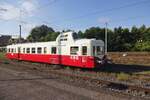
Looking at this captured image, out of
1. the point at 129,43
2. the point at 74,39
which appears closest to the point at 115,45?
the point at 129,43

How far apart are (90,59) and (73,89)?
317 inches

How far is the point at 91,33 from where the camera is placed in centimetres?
8638

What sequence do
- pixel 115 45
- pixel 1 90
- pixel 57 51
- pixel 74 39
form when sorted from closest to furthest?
pixel 1 90, pixel 74 39, pixel 57 51, pixel 115 45

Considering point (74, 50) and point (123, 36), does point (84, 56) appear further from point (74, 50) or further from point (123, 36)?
point (123, 36)

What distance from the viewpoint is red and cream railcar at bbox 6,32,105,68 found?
66.6ft

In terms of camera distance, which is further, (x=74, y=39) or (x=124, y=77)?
(x=74, y=39)

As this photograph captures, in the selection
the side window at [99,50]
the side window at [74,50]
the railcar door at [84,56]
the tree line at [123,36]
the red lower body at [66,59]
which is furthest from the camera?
the tree line at [123,36]

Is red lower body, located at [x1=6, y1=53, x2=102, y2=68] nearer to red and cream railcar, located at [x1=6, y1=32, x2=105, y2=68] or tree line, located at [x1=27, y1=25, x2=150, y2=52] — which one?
red and cream railcar, located at [x1=6, y1=32, x2=105, y2=68]

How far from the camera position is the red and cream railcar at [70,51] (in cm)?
2030

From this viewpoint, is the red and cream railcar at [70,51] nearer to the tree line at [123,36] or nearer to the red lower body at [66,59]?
the red lower body at [66,59]

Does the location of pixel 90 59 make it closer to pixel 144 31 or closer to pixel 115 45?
pixel 115 45

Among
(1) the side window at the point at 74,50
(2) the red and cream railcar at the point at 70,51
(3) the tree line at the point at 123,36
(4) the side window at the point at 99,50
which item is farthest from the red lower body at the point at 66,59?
(3) the tree line at the point at 123,36

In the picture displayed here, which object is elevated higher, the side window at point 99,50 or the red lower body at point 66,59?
the side window at point 99,50

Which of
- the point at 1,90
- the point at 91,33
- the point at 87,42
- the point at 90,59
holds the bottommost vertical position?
the point at 1,90
